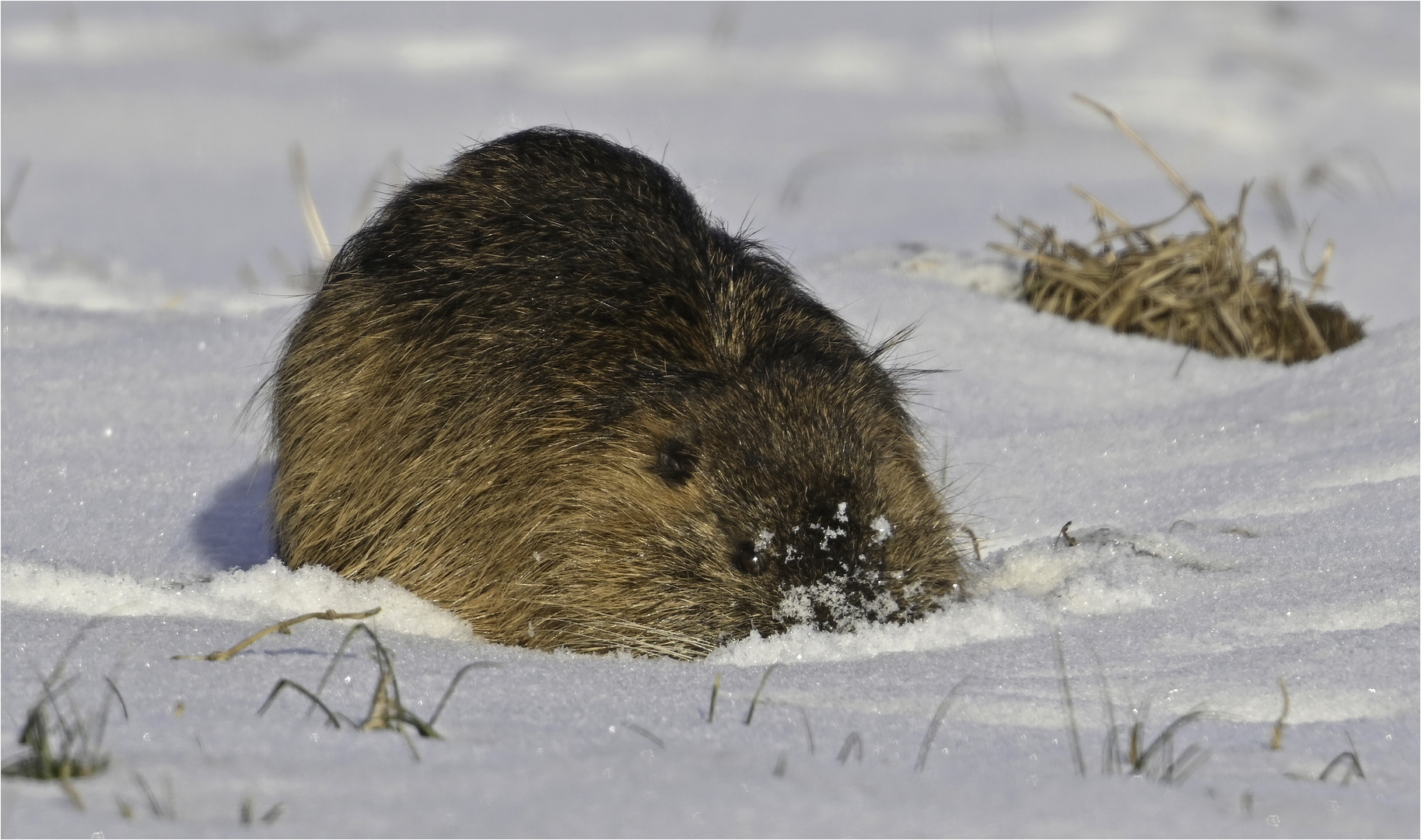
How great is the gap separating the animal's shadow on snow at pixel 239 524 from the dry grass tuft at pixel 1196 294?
3036 millimetres

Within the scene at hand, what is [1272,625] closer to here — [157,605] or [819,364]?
[819,364]

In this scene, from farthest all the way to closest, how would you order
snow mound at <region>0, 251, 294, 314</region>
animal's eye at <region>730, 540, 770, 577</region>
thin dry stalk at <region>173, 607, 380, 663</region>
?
snow mound at <region>0, 251, 294, 314</region>, animal's eye at <region>730, 540, 770, 577</region>, thin dry stalk at <region>173, 607, 380, 663</region>

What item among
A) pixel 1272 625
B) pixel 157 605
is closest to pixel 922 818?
pixel 1272 625

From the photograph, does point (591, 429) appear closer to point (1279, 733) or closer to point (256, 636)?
point (256, 636)

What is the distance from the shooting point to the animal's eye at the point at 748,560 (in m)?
3.07

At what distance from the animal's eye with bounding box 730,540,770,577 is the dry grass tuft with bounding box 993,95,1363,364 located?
9.95 ft

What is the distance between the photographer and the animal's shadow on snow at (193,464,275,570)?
13.2ft

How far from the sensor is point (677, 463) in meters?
3.23

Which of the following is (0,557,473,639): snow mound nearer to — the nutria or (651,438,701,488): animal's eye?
the nutria

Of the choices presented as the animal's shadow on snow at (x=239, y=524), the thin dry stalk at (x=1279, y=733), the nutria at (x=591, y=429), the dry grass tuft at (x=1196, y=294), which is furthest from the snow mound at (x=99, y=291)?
the thin dry stalk at (x=1279, y=733)

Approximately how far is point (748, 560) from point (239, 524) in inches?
74.4

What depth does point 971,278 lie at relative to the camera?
6.16m

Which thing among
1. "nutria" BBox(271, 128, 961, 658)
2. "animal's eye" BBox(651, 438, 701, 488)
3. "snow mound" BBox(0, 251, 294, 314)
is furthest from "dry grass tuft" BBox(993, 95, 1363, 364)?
"snow mound" BBox(0, 251, 294, 314)

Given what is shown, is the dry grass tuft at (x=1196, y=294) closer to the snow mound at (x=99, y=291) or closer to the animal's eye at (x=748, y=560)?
the animal's eye at (x=748, y=560)
